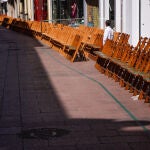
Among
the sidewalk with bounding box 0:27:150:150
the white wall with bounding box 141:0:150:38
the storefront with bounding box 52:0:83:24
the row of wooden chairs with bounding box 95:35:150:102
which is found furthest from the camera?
the storefront with bounding box 52:0:83:24

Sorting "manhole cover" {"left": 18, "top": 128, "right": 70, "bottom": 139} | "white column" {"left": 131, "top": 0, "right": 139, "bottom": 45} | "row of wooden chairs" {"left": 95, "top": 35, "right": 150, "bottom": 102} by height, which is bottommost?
"manhole cover" {"left": 18, "top": 128, "right": 70, "bottom": 139}

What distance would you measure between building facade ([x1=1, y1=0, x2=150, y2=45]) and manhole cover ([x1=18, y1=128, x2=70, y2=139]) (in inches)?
452

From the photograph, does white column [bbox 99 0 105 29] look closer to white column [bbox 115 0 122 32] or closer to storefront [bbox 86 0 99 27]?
storefront [bbox 86 0 99 27]

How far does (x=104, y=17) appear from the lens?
2772 centimetres

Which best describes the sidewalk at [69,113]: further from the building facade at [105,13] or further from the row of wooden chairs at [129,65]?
the building facade at [105,13]

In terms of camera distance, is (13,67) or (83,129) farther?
(13,67)

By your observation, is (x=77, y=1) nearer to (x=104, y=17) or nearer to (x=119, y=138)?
(x=104, y=17)

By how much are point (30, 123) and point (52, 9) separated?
34416mm

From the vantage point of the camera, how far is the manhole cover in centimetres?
862

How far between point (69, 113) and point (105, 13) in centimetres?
1766

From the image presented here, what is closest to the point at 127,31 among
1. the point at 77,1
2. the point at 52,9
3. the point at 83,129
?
the point at 83,129

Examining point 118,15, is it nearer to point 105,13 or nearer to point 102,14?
point 105,13

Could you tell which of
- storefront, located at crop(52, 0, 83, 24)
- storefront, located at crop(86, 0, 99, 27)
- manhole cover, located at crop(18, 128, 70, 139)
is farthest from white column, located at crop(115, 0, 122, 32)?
manhole cover, located at crop(18, 128, 70, 139)

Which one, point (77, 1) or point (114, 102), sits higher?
point (77, 1)
